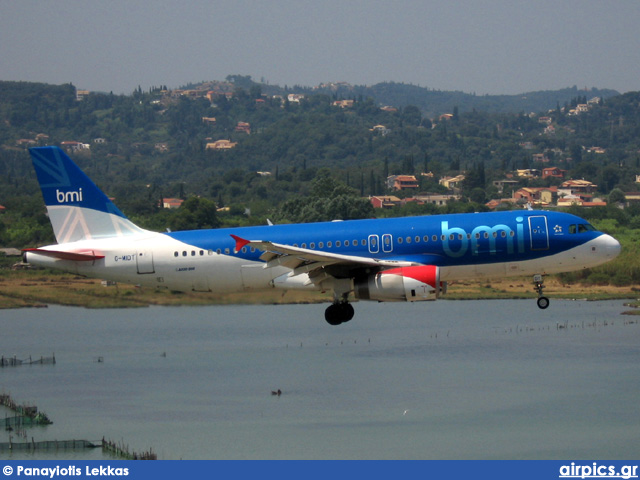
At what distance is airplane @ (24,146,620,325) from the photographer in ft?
171

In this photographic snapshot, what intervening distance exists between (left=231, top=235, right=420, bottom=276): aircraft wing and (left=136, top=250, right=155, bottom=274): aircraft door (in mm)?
5492

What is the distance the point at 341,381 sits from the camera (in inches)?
3472

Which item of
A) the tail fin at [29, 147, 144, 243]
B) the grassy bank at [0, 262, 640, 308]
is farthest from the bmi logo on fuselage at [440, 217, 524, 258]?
the tail fin at [29, 147, 144, 243]

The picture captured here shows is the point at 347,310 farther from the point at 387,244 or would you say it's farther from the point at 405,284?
the point at 405,284

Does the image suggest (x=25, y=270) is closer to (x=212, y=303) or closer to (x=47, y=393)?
(x=47, y=393)

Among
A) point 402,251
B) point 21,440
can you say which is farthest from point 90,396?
point 402,251

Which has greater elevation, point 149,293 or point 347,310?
point 347,310

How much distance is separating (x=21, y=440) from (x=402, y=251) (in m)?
35.4

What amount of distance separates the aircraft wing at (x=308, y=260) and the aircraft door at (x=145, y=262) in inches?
216

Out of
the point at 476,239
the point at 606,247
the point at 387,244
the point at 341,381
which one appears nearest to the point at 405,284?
the point at 387,244

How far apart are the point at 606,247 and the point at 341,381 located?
38.1m

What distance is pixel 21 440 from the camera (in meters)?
74.2

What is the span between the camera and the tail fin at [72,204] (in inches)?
2235

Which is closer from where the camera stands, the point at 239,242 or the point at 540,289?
the point at 239,242
